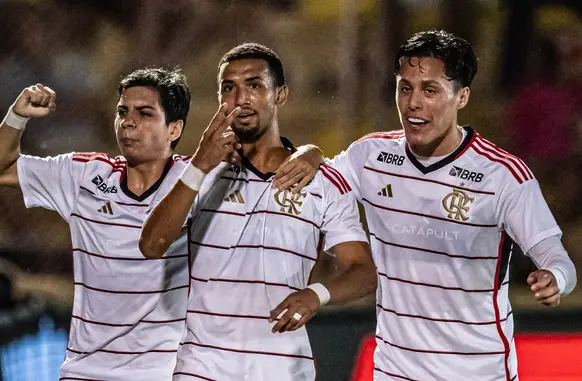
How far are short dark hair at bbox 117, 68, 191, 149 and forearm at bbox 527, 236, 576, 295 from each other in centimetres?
152

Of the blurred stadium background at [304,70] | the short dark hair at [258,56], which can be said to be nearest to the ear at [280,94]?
the short dark hair at [258,56]

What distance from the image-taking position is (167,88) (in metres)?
4.03

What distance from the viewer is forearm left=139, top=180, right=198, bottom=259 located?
10.8 feet

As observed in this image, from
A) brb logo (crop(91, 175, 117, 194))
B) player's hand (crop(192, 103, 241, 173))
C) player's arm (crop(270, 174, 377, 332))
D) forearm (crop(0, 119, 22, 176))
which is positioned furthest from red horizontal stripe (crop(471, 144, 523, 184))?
forearm (crop(0, 119, 22, 176))

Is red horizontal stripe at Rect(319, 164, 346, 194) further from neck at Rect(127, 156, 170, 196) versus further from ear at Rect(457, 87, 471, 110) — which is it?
neck at Rect(127, 156, 170, 196)

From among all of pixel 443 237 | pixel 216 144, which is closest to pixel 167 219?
pixel 216 144

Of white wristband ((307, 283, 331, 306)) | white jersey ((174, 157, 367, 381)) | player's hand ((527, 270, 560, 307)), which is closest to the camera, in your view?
player's hand ((527, 270, 560, 307))

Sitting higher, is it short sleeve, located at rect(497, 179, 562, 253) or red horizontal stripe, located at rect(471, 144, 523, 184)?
red horizontal stripe, located at rect(471, 144, 523, 184)

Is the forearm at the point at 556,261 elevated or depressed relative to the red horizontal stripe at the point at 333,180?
depressed

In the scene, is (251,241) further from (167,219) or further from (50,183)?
(50,183)

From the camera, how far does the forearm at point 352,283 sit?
3.29m

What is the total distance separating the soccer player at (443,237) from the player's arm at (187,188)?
42 cm

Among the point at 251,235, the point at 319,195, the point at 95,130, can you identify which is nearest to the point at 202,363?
the point at 251,235

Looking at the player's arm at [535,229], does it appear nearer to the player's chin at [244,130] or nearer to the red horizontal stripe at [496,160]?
the red horizontal stripe at [496,160]
